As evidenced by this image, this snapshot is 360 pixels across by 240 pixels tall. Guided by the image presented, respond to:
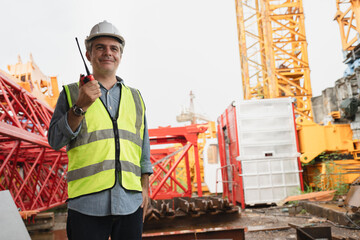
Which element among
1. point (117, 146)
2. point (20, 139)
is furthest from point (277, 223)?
point (117, 146)

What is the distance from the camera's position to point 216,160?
58.5ft

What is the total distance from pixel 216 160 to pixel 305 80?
6.05 metres

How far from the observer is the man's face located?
2.00 meters

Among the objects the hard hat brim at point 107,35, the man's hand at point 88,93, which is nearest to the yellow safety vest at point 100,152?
the man's hand at point 88,93

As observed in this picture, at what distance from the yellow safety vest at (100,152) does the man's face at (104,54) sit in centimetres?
18

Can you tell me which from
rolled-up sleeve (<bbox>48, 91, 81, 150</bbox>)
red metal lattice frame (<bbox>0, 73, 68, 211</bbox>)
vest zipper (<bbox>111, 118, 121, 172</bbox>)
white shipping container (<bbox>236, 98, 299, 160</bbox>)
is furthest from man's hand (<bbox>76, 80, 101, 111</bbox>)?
white shipping container (<bbox>236, 98, 299, 160</bbox>)

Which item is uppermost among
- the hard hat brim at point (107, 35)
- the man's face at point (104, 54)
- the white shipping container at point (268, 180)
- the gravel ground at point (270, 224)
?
the hard hat brim at point (107, 35)

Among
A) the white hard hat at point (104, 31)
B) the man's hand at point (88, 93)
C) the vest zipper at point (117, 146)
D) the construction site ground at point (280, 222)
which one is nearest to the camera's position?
the man's hand at point (88, 93)

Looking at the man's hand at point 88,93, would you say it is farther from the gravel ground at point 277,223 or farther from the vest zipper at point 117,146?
the gravel ground at point 277,223

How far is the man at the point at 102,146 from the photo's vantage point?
5.76 feet

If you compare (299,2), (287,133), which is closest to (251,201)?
(287,133)

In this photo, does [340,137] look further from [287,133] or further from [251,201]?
[251,201]

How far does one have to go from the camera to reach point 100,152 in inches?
72.7

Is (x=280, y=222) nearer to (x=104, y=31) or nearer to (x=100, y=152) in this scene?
(x=100, y=152)
